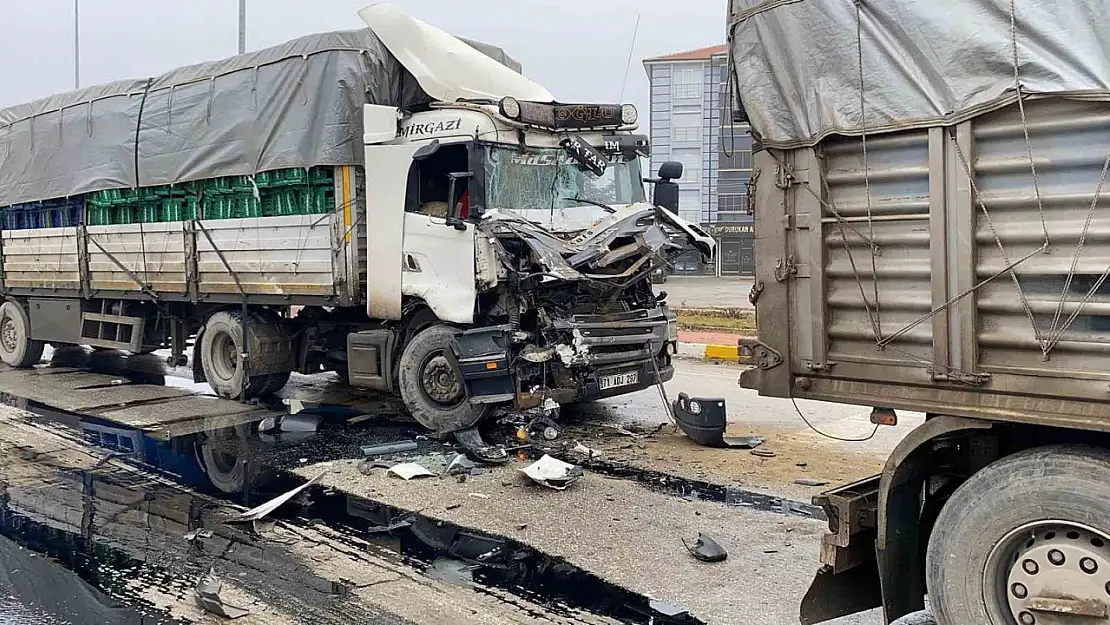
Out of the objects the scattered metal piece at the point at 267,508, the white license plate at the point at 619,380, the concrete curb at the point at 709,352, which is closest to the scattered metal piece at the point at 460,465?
the scattered metal piece at the point at 267,508

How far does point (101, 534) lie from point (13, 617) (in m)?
1.34

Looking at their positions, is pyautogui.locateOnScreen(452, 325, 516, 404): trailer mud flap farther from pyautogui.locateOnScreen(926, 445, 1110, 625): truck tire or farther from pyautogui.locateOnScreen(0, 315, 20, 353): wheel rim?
pyautogui.locateOnScreen(0, 315, 20, 353): wheel rim

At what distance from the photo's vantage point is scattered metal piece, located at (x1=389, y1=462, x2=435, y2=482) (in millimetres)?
7215

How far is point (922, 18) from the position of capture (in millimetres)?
3457

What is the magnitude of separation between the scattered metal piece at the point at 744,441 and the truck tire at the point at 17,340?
10933 millimetres

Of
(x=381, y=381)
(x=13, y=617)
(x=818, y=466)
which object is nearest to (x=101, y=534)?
(x=13, y=617)

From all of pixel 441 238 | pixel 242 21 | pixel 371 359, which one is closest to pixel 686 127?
pixel 242 21

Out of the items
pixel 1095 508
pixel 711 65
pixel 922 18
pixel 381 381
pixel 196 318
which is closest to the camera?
pixel 1095 508

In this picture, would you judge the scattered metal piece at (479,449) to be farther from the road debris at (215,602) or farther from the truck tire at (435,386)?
the road debris at (215,602)

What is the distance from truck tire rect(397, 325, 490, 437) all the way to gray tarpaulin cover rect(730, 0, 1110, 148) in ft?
16.1

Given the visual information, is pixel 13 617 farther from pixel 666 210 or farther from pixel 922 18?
pixel 666 210

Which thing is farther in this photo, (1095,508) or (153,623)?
(153,623)

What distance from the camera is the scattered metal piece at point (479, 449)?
25.1ft

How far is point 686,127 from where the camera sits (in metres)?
44.8
